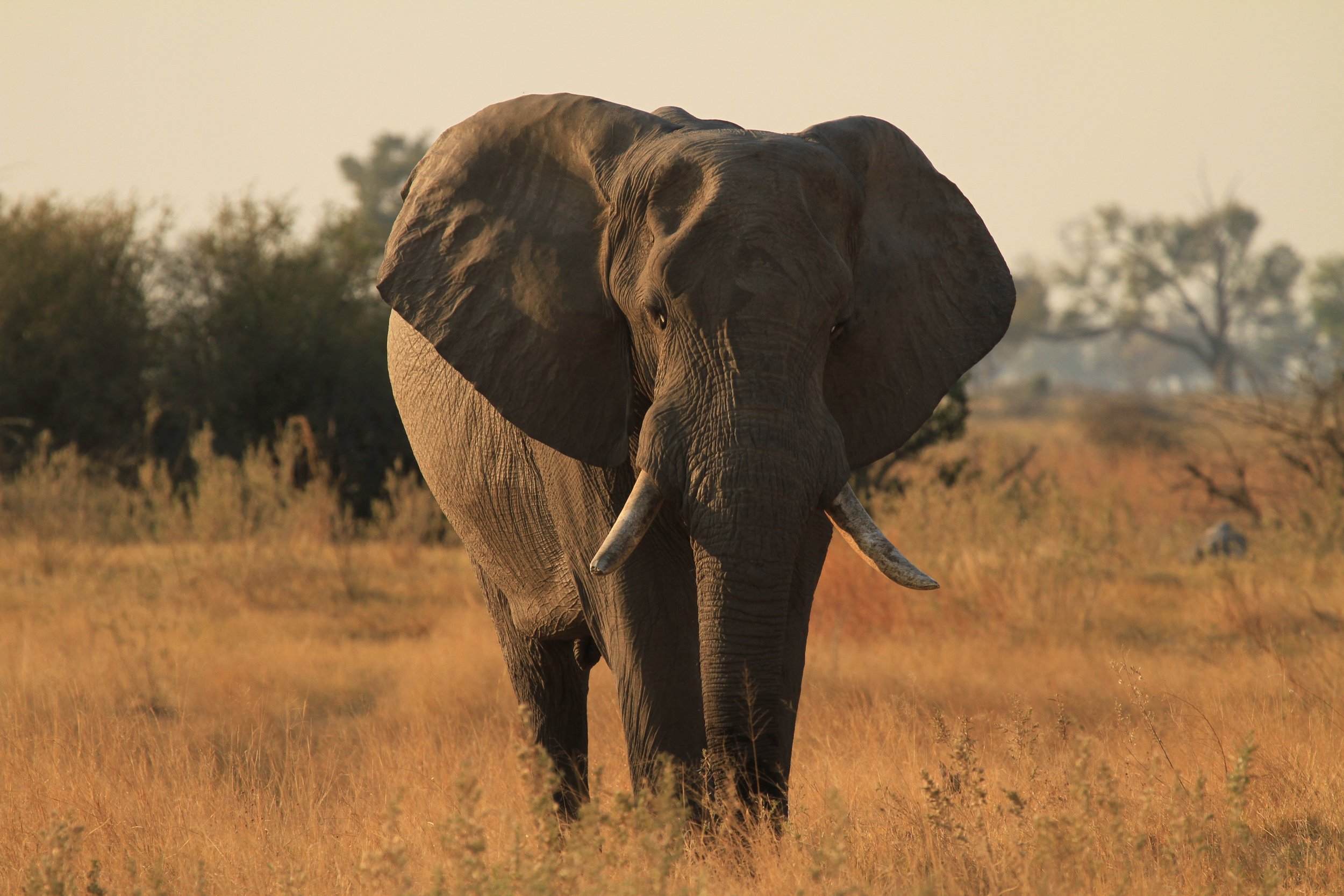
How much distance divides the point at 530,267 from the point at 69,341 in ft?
47.0

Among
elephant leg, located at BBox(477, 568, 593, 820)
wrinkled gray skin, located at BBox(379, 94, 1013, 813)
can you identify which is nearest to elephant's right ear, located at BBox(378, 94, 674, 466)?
wrinkled gray skin, located at BBox(379, 94, 1013, 813)

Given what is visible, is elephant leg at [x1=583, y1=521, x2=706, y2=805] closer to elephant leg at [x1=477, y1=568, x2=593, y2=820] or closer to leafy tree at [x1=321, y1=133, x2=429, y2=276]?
elephant leg at [x1=477, y1=568, x2=593, y2=820]

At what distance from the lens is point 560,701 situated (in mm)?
5418

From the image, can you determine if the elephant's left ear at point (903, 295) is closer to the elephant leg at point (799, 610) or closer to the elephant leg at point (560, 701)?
the elephant leg at point (799, 610)

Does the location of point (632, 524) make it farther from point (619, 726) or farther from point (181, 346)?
point (181, 346)

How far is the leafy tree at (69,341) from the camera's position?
16500 mm

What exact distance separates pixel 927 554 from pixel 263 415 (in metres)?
10.2

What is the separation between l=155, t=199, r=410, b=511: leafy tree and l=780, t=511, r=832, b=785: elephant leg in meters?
13.0

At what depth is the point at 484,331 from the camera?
13.7 feet

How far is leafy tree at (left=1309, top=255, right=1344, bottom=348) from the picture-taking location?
→ 203 ft

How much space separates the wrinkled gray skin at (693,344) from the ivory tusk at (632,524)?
0.13ft

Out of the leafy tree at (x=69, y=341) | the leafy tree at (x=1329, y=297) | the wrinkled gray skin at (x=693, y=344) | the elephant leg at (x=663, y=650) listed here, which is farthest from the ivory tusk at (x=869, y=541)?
the leafy tree at (x=1329, y=297)

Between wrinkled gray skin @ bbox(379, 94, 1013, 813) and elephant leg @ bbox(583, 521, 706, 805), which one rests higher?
wrinkled gray skin @ bbox(379, 94, 1013, 813)

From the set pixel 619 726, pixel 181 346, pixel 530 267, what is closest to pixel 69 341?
pixel 181 346
